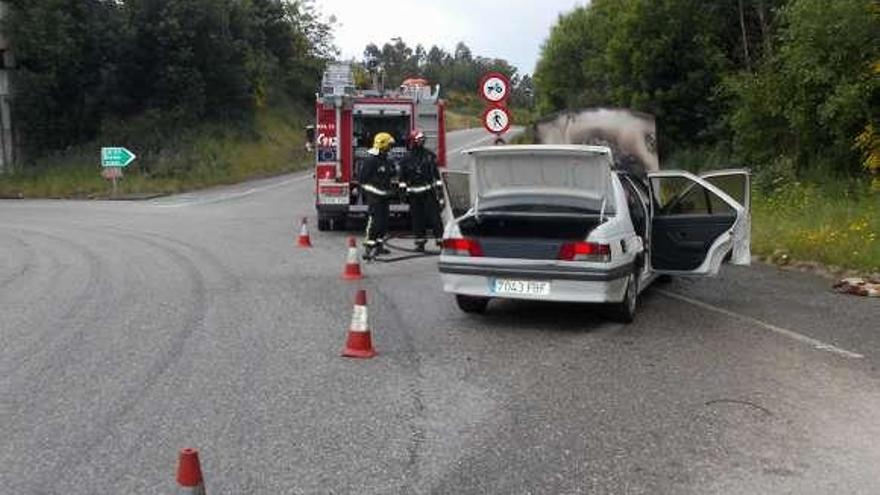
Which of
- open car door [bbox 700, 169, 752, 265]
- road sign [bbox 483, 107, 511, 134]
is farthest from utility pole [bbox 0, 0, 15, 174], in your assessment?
open car door [bbox 700, 169, 752, 265]

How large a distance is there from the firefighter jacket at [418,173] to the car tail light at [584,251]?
19.4ft

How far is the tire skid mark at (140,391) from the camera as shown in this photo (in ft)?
17.8

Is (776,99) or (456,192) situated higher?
(776,99)

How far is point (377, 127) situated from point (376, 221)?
20.3 feet

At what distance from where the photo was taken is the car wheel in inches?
385

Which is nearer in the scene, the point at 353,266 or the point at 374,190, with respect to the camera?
the point at 353,266

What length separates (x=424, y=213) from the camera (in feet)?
49.1

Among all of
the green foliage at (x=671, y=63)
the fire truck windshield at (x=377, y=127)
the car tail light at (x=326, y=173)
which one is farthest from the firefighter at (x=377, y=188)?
the green foliage at (x=671, y=63)

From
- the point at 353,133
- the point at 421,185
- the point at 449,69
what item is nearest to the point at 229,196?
the point at 353,133

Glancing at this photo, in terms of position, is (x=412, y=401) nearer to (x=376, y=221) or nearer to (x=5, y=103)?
(x=376, y=221)

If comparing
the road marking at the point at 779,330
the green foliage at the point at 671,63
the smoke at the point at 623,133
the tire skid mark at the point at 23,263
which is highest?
the green foliage at the point at 671,63

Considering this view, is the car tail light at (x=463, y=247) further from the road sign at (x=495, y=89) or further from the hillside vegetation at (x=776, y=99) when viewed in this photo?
the road sign at (x=495, y=89)

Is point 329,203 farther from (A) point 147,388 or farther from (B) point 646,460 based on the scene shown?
(B) point 646,460

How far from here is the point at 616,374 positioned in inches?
292
